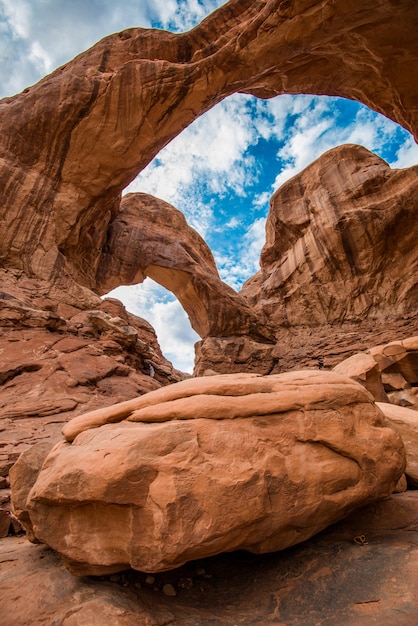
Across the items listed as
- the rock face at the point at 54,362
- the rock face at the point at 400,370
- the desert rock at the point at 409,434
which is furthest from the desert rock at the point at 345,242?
the desert rock at the point at 409,434

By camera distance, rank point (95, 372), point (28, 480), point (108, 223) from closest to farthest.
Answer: point (28, 480) → point (95, 372) → point (108, 223)

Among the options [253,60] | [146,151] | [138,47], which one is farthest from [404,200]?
[138,47]

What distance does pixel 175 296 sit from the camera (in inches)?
693

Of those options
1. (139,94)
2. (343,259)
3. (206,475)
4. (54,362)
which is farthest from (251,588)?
(343,259)

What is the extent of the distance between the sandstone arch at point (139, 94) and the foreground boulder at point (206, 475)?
998 cm

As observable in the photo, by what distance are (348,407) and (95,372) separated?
288 inches

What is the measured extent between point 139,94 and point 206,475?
13.0 meters

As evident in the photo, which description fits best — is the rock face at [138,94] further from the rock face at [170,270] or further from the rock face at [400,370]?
the rock face at [400,370]

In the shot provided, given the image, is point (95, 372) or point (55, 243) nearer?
point (95, 372)

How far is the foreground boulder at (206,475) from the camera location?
6.93ft

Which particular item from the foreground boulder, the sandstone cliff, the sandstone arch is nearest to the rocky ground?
the sandstone cliff

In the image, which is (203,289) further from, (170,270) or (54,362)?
(54,362)

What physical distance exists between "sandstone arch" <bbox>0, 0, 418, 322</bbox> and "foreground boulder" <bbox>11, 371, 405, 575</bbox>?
9.98m

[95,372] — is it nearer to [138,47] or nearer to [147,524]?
[147,524]
